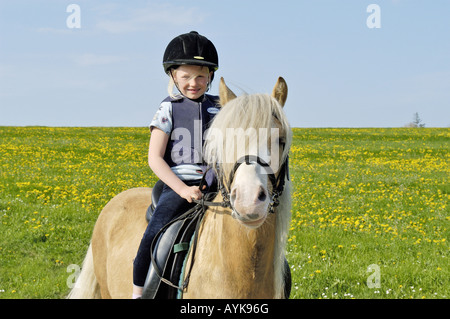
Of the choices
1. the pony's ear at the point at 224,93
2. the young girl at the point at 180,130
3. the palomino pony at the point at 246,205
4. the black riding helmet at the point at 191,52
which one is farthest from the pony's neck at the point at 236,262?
the black riding helmet at the point at 191,52

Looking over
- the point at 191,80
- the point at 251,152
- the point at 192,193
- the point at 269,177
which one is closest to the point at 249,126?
the point at 251,152

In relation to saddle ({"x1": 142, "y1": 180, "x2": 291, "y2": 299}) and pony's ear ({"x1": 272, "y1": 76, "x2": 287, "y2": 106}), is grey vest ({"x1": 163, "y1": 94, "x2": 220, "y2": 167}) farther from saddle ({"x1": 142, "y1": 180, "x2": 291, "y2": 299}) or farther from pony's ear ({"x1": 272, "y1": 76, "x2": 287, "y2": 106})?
pony's ear ({"x1": 272, "y1": 76, "x2": 287, "y2": 106})

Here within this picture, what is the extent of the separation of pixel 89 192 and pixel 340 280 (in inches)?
383

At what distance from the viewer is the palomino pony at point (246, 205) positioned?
2846 millimetres

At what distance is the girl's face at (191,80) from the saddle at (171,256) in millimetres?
1047

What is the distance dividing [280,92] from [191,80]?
3.26 ft

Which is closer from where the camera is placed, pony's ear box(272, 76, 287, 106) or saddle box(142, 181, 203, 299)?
pony's ear box(272, 76, 287, 106)

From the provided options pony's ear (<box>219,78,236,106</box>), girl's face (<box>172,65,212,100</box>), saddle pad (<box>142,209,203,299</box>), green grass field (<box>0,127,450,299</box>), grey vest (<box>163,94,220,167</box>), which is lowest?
green grass field (<box>0,127,450,299</box>)

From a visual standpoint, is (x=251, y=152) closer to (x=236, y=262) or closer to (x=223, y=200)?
(x=223, y=200)

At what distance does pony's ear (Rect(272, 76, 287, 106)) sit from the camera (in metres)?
3.41

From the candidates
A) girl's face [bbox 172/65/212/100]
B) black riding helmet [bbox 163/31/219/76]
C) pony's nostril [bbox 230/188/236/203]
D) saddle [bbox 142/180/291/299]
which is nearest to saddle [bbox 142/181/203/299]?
saddle [bbox 142/180/291/299]

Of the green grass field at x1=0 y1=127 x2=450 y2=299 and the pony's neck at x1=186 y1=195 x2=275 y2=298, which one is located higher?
the pony's neck at x1=186 y1=195 x2=275 y2=298

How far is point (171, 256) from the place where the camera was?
12.5 feet
